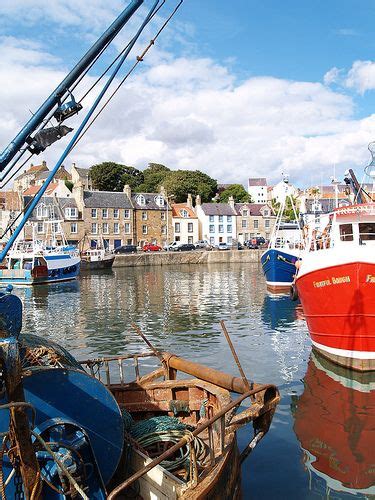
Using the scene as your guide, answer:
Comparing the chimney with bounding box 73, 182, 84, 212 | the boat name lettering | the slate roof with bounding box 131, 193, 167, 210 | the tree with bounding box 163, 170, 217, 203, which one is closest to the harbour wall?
the chimney with bounding box 73, 182, 84, 212

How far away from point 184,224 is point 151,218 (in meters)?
7.27

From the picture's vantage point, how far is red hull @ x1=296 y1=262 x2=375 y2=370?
46.7 ft

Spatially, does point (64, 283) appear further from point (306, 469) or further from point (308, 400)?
point (306, 469)

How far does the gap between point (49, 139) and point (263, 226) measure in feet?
291

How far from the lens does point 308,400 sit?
43.0ft

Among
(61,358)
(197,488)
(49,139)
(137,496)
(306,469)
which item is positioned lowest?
(306,469)

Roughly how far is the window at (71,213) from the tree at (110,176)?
25.8 metres

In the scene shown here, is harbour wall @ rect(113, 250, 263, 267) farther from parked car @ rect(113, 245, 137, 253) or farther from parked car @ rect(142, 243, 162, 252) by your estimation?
parked car @ rect(142, 243, 162, 252)

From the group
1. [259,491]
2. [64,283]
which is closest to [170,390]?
[259,491]

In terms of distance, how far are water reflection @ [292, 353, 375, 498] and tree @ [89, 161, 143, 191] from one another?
88925 mm

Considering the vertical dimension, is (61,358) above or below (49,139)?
below

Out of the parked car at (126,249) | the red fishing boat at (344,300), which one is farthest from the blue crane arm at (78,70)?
the parked car at (126,249)

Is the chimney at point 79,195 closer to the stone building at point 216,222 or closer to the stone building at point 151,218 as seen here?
the stone building at point 151,218

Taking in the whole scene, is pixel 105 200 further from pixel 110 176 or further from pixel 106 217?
pixel 110 176
